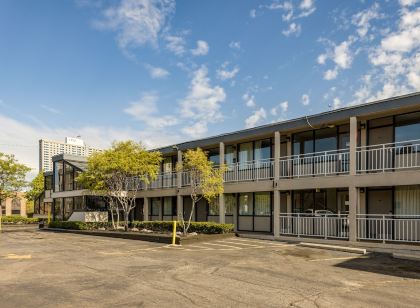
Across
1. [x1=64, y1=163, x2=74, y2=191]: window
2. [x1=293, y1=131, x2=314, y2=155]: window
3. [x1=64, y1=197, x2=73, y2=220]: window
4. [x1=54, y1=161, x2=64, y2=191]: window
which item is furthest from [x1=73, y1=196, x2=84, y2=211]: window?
[x1=293, y1=131, x2=314, y2=155]: window

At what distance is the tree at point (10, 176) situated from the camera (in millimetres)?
41469

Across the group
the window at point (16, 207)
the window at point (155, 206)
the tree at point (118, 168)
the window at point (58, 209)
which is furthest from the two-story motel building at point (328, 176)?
the window at point (16, 207)

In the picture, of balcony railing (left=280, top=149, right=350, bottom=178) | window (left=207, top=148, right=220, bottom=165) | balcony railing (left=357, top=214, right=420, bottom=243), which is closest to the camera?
balcony railing (left=357, top=214, right=420, bottom=243)

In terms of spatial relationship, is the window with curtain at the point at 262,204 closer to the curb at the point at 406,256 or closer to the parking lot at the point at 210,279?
the parking lot at the point at 210,279

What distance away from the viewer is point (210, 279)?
32.7 feet

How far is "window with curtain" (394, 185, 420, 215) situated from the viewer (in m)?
15.7

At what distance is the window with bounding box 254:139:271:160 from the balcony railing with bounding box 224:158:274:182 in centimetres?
38

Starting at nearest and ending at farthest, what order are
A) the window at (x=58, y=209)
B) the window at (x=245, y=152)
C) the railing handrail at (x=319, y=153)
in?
the railing handrail at (x=319, y=153), the window at (x=245, y=152), the window at (x=58, y=209)

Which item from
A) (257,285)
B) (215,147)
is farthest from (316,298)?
(215,147)

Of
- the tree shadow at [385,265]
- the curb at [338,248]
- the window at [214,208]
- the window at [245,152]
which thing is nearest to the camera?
the tree shadow at [385,265]

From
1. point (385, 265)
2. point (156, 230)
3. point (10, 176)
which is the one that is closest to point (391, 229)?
point (385, 265)

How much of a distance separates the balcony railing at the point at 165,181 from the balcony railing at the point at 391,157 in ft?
44.8

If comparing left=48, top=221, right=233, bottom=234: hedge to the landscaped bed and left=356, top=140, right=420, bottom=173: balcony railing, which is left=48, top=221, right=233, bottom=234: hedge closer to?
the landscaped bed

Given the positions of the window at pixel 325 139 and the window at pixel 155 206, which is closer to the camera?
the window at pixel 325 139
